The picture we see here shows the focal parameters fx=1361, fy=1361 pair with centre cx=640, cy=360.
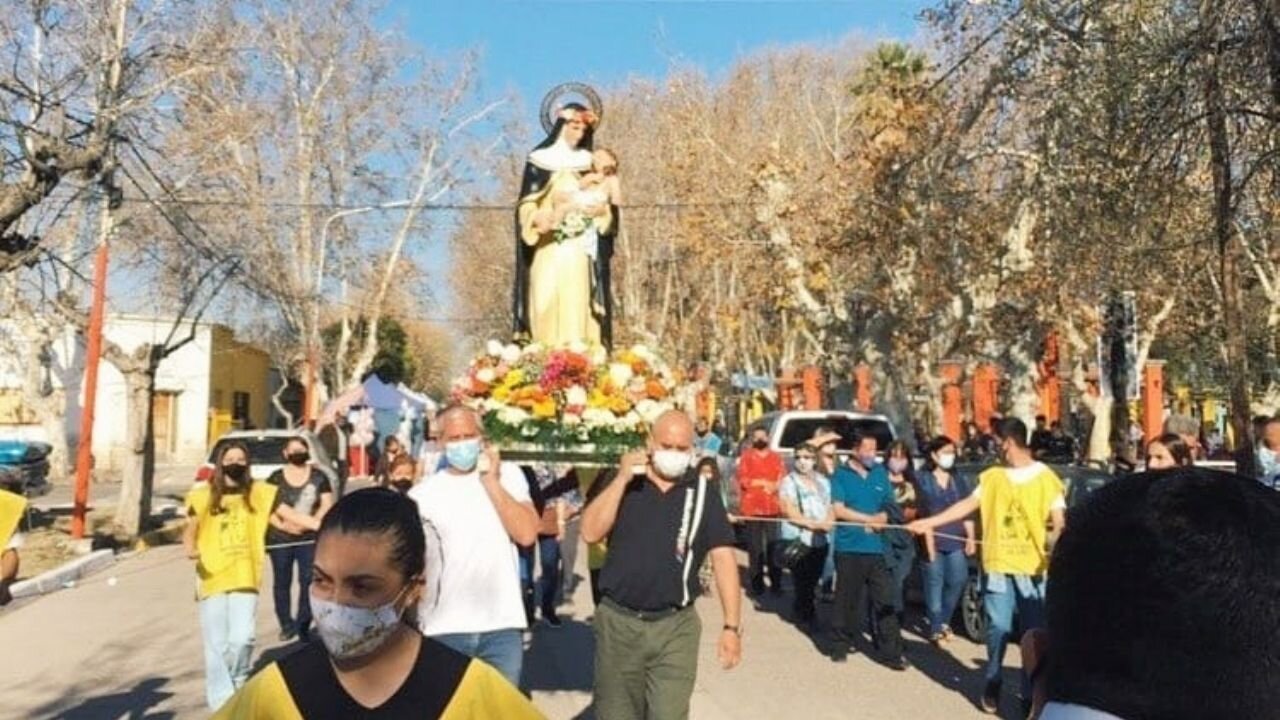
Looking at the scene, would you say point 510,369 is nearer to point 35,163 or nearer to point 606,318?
point 606,318

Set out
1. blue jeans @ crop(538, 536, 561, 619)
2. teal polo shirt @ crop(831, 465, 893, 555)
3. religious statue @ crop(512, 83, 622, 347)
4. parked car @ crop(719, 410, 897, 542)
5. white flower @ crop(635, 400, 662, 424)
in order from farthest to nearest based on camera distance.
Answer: parked car @ crop(719, 410, 897, 542)
blue jeans @ crop(538, 536, 561, 619)
teal polo shirt @ crop(831, 465, 893, 555)
religious statue @ crop(512, 83, 622, 347)
white flower @ crop(635, 400, 662, 424)

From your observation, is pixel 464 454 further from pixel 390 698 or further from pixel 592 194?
pixel 592 194

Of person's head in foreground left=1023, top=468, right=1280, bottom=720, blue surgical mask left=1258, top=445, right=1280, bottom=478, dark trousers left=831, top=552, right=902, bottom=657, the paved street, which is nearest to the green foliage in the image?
the paved street

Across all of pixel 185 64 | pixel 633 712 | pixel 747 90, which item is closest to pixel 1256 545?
pixel 633 712

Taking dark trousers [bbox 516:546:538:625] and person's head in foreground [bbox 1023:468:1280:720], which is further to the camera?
dark trousers [bbox 516:546:538:625]

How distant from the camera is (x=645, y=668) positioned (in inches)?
229

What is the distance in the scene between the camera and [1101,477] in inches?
452

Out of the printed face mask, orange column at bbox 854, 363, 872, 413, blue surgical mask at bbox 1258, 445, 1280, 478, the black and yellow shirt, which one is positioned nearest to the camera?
the black and yellow shirt

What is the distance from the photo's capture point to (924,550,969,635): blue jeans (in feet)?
36.5

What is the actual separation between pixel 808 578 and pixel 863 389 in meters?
20.7

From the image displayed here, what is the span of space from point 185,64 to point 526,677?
11.4 meters

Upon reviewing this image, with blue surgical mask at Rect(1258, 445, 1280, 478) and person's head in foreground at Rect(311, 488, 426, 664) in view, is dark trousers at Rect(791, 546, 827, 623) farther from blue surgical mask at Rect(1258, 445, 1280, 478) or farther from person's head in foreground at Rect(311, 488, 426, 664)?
person's head in foreground at Rect(311, 488, 426, 664)

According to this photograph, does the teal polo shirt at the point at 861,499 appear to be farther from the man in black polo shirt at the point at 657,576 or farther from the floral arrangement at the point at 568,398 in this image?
the man in black polo shirt at the point at 657,576

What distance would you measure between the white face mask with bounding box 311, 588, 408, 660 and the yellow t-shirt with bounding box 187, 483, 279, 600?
489 centimetres
